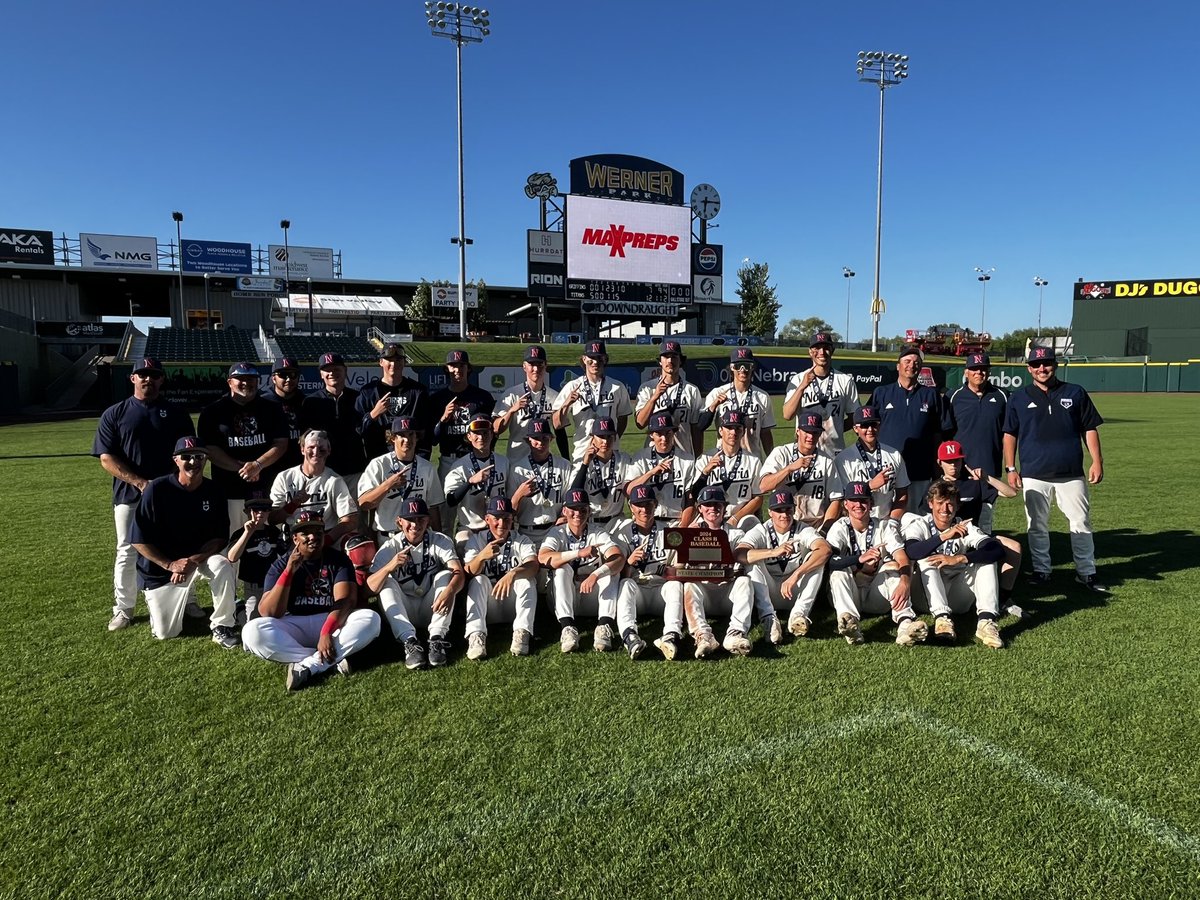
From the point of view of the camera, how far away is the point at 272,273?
5347 cm

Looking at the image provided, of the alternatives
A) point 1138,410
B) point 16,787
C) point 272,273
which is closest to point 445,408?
point 16,787

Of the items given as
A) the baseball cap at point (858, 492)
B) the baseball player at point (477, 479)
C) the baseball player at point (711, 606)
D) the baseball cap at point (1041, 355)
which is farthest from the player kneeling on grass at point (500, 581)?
the baseball cap at point (1041, 355)

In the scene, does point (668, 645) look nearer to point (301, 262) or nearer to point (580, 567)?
point (580, 567)

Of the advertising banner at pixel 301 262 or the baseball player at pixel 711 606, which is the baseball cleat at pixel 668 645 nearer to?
the baseball player at pixel 711 606

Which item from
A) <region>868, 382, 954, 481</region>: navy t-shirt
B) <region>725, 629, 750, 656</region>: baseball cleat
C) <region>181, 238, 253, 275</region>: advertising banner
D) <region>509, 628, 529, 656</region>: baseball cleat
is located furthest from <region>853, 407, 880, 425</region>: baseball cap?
<region>181, 238, 253, 275</region>: advertising banner

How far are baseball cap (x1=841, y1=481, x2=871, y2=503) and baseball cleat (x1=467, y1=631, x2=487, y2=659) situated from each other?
9.75 feet

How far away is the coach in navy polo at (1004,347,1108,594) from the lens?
21.0 ft

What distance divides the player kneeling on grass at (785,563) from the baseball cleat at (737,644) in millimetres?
300

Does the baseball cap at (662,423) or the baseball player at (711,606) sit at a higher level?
the baseball cap at (662,423)

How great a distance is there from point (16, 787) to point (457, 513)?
3820 mm

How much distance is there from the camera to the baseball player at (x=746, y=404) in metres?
6.79

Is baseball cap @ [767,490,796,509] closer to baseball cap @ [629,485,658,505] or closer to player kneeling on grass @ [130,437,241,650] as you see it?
baseball cap @ [629,485,658,505]

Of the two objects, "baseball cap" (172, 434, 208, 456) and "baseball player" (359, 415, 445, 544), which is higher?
"baseball cap" (172, 434, 208, 456)

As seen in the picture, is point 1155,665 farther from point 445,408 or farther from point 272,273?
point 272,273
